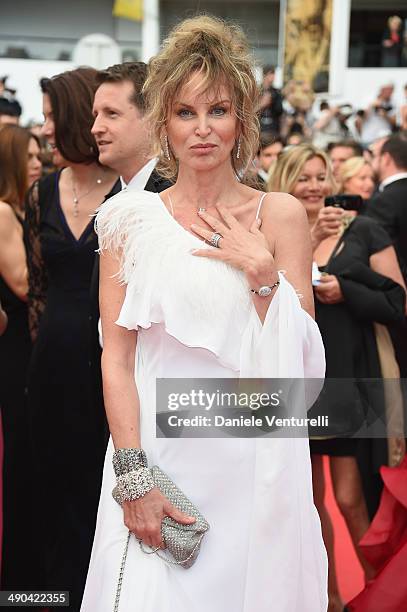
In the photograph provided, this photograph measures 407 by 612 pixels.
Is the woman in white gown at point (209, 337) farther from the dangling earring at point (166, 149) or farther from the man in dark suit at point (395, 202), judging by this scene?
the man in dark suit at point (395, 202)

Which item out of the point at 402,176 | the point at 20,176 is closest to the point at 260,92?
the point at 20,176

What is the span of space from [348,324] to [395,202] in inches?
60.0

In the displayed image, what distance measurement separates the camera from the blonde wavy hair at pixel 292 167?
4621mm

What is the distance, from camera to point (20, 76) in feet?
76.4

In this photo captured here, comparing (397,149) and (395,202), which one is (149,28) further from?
(395,202)

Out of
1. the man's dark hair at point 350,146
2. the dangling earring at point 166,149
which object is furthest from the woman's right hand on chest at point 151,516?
the man's dark hair at point 350,146

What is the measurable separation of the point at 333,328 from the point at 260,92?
1850 mm

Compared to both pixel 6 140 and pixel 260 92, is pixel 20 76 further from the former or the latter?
pixel 260 92

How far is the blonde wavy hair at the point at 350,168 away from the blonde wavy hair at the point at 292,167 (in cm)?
177

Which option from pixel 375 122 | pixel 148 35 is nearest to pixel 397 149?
pixel 375 122

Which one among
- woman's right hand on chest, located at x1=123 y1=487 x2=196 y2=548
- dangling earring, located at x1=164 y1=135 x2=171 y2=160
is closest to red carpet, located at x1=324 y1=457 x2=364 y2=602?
woman's right hand on chest, located at x1=123 y1=487 x2=196 y2=548

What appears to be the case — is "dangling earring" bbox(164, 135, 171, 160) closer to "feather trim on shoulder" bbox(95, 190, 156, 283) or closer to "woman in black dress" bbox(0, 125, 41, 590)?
"feather trim on shoulder" bbox(95, 190, 156, 283)

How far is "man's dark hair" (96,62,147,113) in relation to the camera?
11.6 ft

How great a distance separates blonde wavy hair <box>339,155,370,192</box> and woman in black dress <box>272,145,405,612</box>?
2060 mm
